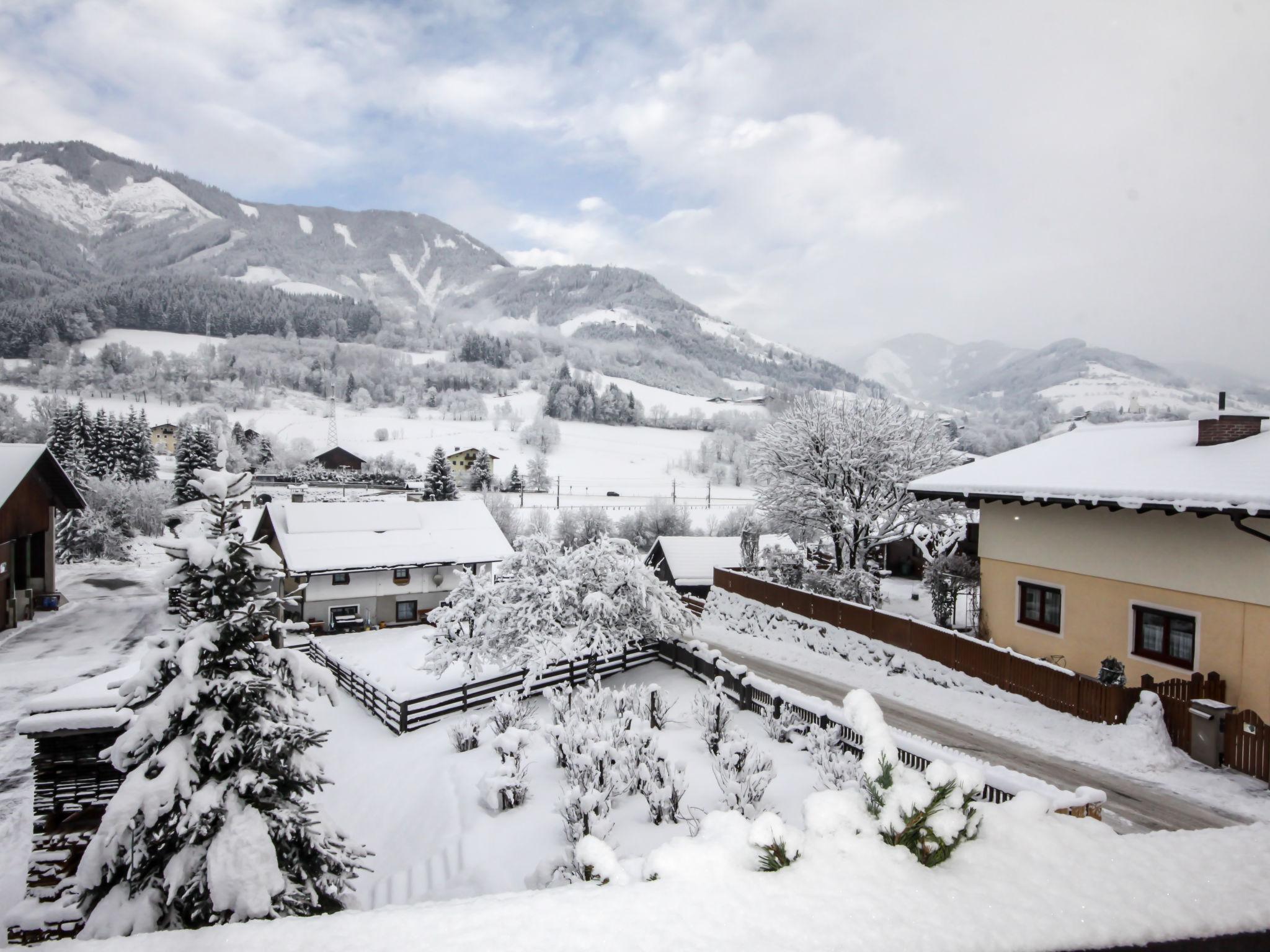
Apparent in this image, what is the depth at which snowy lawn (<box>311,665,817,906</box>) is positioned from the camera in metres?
8.81

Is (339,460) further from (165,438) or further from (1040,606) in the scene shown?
(1040,606)

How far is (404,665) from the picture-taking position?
2266cm

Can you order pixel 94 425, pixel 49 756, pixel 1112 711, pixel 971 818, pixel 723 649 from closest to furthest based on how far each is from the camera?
pixel 971 818 → pixel 49 756 → pixel 1112 711 → pixel 723 649 → pixel 94 425

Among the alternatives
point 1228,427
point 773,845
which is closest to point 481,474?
point 1228,427

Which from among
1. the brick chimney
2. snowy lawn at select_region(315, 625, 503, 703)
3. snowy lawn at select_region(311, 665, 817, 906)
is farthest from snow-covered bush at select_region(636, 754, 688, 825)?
the brick chimney

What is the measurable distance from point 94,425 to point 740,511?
6523cm

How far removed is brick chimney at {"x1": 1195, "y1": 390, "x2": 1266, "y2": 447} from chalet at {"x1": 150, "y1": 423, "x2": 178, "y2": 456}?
110 meters

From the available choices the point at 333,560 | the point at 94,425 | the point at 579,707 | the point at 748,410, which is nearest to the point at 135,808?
the point at 579,707

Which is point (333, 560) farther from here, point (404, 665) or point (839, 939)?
point (839, 939)

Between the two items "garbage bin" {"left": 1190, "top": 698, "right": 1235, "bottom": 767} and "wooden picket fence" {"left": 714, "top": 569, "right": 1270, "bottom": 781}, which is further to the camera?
"garbage bin" {"left": 1190, "top": 698, "right": 1235, "bottom": 767}

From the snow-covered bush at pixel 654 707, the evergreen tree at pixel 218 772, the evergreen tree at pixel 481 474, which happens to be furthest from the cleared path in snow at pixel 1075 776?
the evergreen tree at pixel 481 474

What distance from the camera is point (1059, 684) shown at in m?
12.8

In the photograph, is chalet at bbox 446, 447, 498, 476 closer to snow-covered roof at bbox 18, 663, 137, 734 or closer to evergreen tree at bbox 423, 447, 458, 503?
evergreen tree at bbox 423, 447, 458, 503

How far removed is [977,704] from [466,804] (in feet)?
36.5
